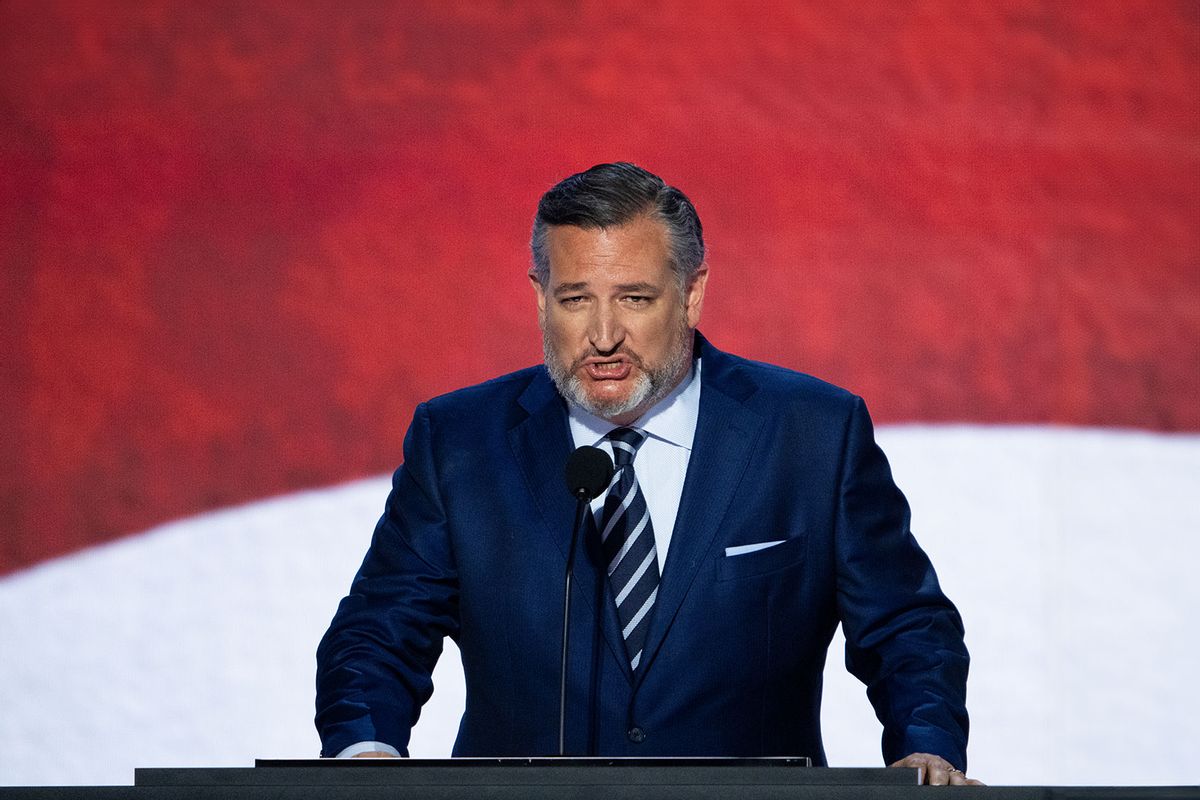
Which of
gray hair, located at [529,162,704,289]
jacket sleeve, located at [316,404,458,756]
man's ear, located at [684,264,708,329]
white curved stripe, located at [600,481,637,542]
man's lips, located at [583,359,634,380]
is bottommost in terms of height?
jacket sleeve, located at [316,404,458,756]

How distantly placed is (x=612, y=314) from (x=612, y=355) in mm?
62

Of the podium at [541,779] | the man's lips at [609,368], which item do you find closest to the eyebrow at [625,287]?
the man's lips at [609,368]

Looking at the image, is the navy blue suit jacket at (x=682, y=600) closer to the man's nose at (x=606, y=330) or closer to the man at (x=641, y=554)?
the man at (x=641, y=554)

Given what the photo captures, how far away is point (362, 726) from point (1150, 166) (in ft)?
7.18

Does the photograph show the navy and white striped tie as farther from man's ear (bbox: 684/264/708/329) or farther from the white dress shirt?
man's ear (bbox: 684/264/708/329)

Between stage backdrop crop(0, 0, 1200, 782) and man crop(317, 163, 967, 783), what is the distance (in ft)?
2.99

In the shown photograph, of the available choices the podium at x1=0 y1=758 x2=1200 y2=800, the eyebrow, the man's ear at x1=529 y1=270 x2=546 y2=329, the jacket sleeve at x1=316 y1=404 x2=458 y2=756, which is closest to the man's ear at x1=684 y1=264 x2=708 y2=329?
the eyebrow

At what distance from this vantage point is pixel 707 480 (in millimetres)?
2232

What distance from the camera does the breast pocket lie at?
2178mm

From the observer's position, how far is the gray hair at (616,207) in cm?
225

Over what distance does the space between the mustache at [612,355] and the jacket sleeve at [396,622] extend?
0.30 m

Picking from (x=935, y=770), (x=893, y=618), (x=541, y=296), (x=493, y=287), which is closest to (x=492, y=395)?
(x=541, y=296)

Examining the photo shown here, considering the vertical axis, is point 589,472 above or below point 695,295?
below

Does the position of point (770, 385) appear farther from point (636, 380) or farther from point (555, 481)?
point (555, 481)
